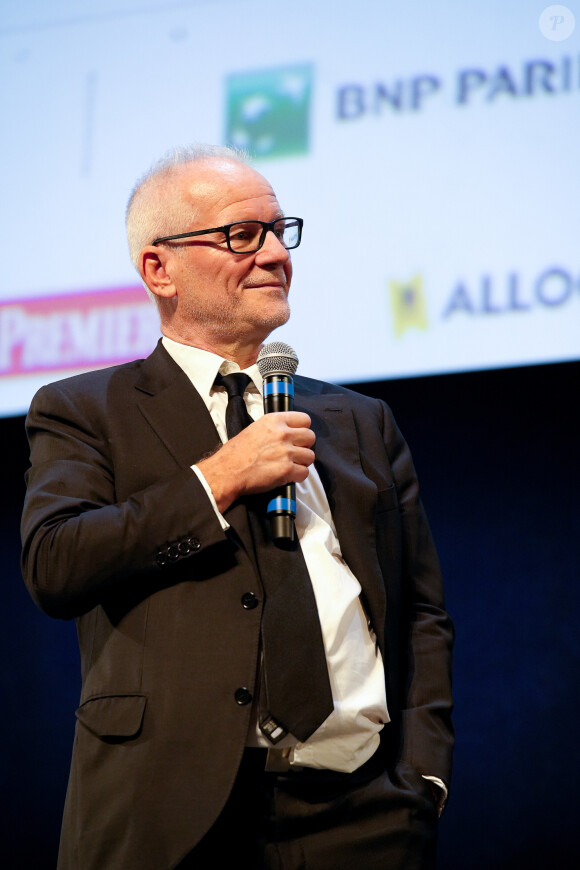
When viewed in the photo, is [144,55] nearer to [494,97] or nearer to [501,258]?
[494,97]

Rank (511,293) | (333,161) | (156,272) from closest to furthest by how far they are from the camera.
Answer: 1. (156,272)
2. (511,293)
3. (333,161)

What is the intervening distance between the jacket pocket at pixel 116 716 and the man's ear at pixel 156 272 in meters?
0.88

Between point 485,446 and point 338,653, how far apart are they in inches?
68.0

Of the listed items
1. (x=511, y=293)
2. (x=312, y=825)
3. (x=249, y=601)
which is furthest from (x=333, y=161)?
(x=312, y=825)

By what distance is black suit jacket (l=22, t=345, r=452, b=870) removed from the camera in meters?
1.59

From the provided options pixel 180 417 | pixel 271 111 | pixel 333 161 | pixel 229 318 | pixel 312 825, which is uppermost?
pixel 271 111

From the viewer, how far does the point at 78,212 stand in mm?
3180

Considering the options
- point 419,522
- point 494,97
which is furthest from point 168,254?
point 494,97

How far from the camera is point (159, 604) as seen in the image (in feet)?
5.54

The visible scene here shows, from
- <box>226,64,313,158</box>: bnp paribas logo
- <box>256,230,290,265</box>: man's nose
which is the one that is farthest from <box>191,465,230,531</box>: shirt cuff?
<box>226,64,313,158</box>: bnp paribas logo

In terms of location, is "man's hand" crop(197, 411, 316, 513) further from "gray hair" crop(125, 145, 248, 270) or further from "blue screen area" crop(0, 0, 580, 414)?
"blue screen area" crop(0, 0, 580, 414)

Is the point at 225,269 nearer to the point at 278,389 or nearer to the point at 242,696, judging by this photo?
the point at 278,389

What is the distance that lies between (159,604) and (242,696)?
213mm

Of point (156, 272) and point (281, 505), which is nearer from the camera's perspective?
point (281, 505)
